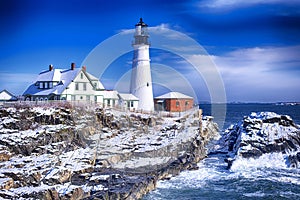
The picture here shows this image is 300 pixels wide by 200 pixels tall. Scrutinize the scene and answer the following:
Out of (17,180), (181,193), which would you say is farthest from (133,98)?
(17,180)

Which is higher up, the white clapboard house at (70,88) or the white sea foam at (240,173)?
the white clapboard house at (70,88)

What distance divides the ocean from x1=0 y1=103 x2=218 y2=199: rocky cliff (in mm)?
1339

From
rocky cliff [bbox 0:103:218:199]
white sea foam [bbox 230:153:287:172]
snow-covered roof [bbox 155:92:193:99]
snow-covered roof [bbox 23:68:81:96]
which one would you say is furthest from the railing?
white sea foam [bbox 230:153:287:172]

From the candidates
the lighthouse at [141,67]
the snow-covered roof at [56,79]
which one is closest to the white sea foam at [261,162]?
the lighthouse at [141,67]

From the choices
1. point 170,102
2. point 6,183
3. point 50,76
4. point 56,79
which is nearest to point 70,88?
point 56,79

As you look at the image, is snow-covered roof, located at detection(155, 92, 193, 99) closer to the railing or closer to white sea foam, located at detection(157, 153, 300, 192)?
the railing

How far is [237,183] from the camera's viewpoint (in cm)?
2894

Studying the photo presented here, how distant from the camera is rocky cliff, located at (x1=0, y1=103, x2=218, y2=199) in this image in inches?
891

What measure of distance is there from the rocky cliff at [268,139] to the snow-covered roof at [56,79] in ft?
61.3

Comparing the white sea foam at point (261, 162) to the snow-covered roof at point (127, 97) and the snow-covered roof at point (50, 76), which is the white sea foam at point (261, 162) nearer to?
the snow-covered roof at point (127, 97)

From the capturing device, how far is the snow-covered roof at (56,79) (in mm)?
38719

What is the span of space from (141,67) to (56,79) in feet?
32.2

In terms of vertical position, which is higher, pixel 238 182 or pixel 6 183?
pixel 6 183

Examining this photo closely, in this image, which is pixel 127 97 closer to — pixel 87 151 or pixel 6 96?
pixel 6 96
